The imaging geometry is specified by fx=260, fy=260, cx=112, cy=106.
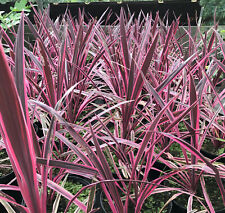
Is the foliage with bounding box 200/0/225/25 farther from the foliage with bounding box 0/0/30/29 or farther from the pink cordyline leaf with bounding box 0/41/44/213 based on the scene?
the pink cordyline leaf with bounding box 0/41/44/213

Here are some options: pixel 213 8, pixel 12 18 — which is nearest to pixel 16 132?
pixel 12 18

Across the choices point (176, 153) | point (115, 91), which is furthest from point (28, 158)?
point (176, 153)

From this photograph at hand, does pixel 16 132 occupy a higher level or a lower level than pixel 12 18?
lower

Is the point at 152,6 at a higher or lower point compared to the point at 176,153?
higher

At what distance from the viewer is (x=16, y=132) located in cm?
35

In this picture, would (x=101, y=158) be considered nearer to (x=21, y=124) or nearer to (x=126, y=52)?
(x=21, y=124)

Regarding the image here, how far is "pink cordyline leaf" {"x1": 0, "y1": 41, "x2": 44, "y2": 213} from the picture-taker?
312mm

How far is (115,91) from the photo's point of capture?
0.96 meters

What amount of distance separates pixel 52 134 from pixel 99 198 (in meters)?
0.33

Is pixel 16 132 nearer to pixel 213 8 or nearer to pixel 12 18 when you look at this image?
pixel 12 18

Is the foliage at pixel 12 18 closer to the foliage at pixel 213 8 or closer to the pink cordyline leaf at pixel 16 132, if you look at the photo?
the pink cordyline leaf at pixel 16 132

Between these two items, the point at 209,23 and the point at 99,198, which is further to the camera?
the point at 209,23

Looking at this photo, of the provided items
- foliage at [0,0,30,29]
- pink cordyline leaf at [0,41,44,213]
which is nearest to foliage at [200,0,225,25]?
foliage at [0,0,30,29]

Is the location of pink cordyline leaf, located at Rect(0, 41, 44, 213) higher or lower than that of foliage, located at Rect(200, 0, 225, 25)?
lower
